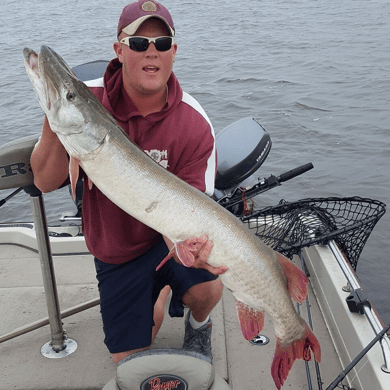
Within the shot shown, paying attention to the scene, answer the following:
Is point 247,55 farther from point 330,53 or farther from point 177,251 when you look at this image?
point 177,251

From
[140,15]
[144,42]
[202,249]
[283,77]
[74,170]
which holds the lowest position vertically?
[283,77]

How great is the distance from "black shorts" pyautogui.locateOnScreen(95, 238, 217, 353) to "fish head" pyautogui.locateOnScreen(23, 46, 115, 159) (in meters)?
0.95

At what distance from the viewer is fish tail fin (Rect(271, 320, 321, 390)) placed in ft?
8.64

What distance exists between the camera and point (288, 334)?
2.66 metres

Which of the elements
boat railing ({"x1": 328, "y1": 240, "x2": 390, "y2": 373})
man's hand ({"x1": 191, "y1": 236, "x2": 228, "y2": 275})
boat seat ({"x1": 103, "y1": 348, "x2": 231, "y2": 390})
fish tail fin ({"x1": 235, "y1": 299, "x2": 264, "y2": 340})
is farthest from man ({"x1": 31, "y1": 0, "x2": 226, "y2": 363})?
boat railing ({"x1": 328, "y1": 240, "x2": 390, "y2": 373})

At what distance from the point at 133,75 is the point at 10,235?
243 cm

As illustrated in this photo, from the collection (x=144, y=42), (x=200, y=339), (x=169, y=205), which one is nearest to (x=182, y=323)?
(x=200, y=339)

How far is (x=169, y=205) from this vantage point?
96.9 inches

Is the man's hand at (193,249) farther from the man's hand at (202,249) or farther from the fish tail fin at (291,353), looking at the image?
the fish tail fin at (291,353)

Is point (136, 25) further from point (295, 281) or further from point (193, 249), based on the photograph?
point (295, 281)

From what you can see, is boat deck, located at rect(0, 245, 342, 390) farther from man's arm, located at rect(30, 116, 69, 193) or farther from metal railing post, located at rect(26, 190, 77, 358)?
man's arm, located at rect(30, 116, 69, 193)

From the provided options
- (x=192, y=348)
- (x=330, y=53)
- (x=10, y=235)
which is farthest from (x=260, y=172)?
(x=330, y=53)

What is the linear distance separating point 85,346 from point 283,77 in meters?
12.4

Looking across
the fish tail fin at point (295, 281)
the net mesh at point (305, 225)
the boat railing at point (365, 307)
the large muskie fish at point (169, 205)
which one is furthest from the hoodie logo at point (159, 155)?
the boat railing at point (365, 307)
